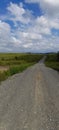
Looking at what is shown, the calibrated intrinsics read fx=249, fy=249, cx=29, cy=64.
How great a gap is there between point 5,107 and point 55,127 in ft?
16.4

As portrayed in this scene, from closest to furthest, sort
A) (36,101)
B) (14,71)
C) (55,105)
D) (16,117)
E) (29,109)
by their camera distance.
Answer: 1. (16,117)
2. (29,109)
3. (55,105)
4. (36,101)
5. (14,71)

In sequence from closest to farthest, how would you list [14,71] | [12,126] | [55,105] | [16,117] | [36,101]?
1. [12,126]
2. [16,117]
3. [55,105]
4. [36,101]
5. [14,71]

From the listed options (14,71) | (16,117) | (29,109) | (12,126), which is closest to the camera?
(12,126)

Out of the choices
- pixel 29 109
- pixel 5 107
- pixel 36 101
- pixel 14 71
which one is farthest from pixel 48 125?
pixel 14 71

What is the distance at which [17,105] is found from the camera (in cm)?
1582

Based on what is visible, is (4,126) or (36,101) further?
(36,101)

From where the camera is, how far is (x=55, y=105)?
15.8 meters

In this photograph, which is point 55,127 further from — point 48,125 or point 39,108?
point 39,108

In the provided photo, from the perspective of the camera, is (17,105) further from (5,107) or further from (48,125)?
(48,125)

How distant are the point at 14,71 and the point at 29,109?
4280 centimetres

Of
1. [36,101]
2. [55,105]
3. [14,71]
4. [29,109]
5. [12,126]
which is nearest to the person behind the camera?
[12,126]

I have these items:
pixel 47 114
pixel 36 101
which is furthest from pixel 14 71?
pixel 47 114

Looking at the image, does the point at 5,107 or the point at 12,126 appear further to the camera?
the point at 5,107

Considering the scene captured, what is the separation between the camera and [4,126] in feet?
35.4
